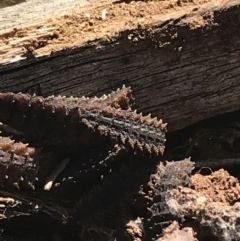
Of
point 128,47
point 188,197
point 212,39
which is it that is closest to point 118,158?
point 188,197

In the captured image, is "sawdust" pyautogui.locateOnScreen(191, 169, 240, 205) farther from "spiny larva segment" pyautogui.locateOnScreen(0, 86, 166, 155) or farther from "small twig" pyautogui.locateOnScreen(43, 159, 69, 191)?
"small twig" pyautogui.locateOnScreen(43, 159, 69, 191)

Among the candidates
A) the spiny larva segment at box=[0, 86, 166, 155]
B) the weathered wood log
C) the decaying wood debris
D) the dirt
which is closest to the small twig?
the decaying wood debris

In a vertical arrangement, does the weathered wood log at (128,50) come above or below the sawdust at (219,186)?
above

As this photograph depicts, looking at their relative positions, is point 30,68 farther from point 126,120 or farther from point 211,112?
point 211,112

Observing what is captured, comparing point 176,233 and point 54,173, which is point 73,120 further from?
point 176,233

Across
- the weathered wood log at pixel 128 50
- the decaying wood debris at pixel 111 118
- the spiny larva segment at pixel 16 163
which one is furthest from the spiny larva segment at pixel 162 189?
the spiny larva segment at pixel 16 163

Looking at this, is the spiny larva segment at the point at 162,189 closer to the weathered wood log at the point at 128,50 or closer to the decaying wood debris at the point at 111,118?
the decaying wood debris at the point at 111,118
